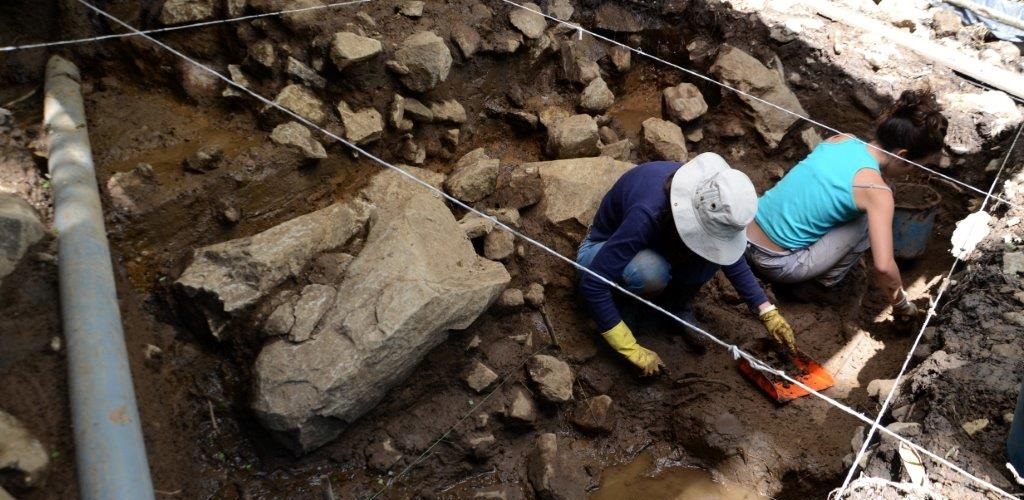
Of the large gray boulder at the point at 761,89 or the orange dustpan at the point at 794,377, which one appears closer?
the orange dustpan at the point at 794,377

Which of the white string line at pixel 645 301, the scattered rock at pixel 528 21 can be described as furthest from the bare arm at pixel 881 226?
the scattered rock at pixel 528 21

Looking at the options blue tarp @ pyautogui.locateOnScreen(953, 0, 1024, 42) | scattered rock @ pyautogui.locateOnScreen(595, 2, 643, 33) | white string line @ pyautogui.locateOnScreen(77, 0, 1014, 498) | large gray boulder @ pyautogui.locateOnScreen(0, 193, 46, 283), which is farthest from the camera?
blue tarp @ pyautogui.locateOnScreen(953, 0, 1024, 42)

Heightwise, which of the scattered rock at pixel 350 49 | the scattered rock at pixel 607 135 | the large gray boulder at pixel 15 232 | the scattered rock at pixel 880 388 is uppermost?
the scattered rock at pixel 350 49

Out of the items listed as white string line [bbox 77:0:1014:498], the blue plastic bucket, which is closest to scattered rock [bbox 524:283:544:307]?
white string line [bbox 77:0:1014:498]

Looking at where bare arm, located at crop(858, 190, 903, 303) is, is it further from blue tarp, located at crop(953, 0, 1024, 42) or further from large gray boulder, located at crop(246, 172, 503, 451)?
blue tarp, located at crop(953, 0, 1024, 42)

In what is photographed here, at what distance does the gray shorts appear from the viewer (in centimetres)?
326

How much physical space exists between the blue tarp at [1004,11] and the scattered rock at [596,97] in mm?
2939

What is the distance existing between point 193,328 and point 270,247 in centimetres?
43

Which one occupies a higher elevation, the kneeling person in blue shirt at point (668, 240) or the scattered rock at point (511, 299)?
the kneeling person in blue shirt at point (668, 240)

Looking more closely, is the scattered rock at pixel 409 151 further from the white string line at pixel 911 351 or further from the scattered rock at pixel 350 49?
the white string line at pixel 911 351

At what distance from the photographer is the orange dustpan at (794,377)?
10.2ft

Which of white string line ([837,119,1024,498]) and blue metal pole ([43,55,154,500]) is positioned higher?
blue metal pole ([43,55,154,500])

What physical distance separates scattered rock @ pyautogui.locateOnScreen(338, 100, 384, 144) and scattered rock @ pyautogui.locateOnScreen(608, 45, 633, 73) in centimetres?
187

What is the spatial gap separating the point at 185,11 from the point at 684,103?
2995mm
